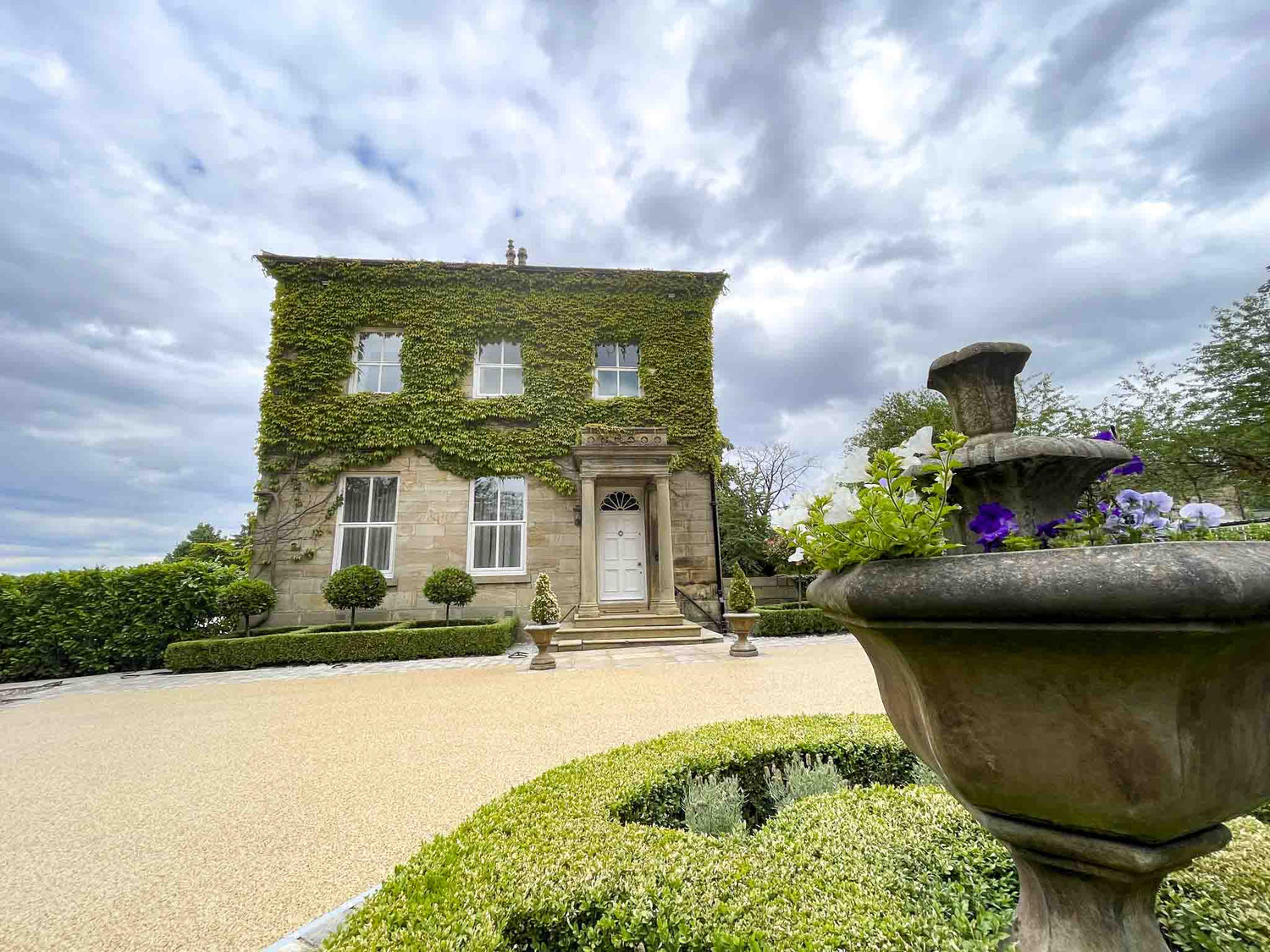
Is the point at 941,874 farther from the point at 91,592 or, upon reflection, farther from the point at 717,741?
the point at 91,592

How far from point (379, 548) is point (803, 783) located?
10.5 m

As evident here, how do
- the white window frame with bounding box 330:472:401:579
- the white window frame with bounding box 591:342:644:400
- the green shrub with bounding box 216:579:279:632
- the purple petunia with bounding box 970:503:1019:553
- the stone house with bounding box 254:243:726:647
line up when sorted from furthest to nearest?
the white window frame with bounding box 591:342:644:400 → the white window frame with bounding box 330:472:401:579 → the stone house with bounding box 254:243:726:647 → the green shrub with bounding box 216:579:279:632 → the purple petunia with bounding box 970:503:1019:553

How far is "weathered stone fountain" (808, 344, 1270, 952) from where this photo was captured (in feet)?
2.79

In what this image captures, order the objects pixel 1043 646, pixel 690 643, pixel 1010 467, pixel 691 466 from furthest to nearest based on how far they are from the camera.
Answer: pixel 691 466 → pixel 690 643 → pixel 1010 467 → pixel 1043 646

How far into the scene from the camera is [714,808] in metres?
2.44

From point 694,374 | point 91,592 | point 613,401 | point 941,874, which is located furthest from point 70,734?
point 694,374

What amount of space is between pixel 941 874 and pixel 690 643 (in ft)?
26.0

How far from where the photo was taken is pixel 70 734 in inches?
198

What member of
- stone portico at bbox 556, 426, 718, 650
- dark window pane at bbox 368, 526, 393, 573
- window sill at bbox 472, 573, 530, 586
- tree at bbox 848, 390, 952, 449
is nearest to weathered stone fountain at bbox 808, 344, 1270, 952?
stone portico at bbox 556, 426, 718, 650

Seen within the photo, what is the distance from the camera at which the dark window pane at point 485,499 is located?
11375 mm

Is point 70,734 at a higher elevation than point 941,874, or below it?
below

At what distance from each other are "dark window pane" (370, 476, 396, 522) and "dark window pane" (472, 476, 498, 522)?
1.73 m

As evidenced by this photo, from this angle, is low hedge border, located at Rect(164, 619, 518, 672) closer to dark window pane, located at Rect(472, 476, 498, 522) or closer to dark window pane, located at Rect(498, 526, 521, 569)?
dark window pane, located at Rect(498, 526, 521, 569)

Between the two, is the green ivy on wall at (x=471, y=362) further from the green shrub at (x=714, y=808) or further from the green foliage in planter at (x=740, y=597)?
the green shrub at (x=714, y=808)
